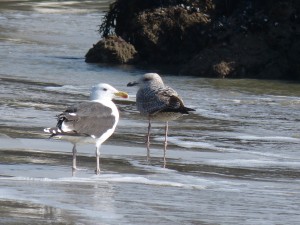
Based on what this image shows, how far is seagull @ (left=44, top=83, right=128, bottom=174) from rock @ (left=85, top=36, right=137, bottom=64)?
1167cm

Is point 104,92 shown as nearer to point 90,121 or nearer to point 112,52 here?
point 90,121

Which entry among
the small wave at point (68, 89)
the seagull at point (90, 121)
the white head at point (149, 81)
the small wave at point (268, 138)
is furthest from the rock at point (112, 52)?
the seagull at point (90, 121)

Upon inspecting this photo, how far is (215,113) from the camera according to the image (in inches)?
651

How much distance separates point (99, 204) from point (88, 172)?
6.25 feet

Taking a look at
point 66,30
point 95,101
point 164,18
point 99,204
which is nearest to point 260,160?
point 95,101

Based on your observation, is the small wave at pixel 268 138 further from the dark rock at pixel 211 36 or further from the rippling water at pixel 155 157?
the dark rock at pixel 211 36

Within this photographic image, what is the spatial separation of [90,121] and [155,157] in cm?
141

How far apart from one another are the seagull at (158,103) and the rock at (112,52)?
9.45 m

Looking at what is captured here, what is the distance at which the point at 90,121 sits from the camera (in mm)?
11164

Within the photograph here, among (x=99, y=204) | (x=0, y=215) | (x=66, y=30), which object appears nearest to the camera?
(x=0, y=215)

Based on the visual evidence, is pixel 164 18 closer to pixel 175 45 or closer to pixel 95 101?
pixel 175 45

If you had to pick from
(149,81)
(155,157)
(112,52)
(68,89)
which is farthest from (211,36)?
(155,157)

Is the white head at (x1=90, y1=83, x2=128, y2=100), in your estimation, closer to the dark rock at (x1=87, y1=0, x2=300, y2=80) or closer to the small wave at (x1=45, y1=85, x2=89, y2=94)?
the small wave at (x1=45, y1=85, x2=89, y2=94)

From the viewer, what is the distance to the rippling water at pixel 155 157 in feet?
29.2
